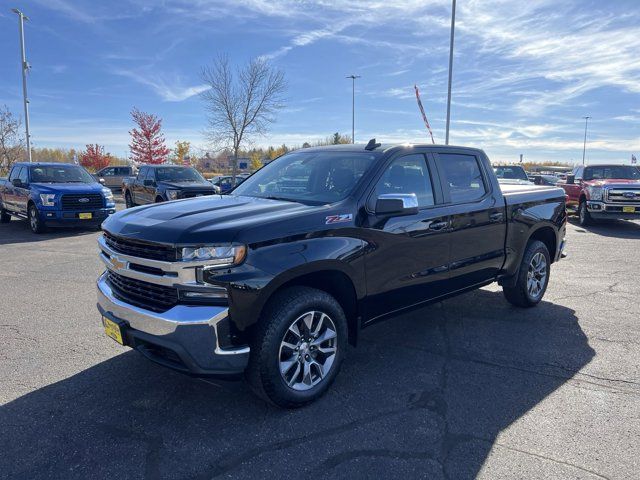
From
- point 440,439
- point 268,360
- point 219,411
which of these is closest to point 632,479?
point 440,439

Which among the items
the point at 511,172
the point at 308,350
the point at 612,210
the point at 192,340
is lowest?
the point at 308,350

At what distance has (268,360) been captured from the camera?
10.2ft

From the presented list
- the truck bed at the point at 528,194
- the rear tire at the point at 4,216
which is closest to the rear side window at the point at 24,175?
the rear tire at the point at 4,216

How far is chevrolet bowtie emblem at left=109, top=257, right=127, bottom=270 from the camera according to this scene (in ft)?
11.0

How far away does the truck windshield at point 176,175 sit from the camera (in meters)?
15.5

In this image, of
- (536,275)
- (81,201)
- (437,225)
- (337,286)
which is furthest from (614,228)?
(81,201)

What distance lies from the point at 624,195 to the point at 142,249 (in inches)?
555

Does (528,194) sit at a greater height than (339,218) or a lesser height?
greater

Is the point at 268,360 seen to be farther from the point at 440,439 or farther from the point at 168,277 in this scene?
the point at 440,439

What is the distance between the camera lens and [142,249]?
3225 mm

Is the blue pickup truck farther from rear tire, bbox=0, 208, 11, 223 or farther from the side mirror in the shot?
the side mirror

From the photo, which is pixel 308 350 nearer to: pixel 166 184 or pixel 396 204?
pixel 396 204

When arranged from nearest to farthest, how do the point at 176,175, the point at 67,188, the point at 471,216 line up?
the point at 471,216 → the point at 67,188 → the point at 176,175

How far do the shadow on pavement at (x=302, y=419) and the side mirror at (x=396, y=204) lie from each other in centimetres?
136
